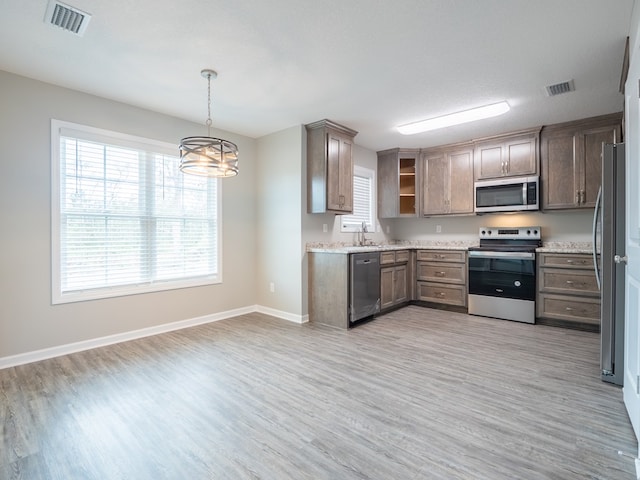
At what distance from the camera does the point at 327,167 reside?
13.8ft

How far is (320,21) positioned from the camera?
7.32ft

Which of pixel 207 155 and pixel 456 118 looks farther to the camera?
pixel 456 118

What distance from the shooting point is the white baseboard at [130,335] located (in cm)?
296

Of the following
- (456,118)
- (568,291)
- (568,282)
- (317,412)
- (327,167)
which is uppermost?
(456,118)

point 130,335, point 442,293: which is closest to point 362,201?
point 442,293

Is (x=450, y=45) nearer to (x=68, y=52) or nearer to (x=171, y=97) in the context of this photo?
(x=171, y=97)

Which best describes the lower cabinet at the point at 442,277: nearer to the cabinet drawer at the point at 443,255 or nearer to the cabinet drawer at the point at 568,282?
the cabinet drawer at the point at 443,255

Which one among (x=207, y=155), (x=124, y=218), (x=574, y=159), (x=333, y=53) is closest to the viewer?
(x=333, y=53)

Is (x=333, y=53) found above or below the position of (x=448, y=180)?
above

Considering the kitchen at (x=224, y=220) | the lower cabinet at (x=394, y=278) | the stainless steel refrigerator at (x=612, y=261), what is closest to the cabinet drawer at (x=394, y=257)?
the lower cabinet at (x=394, y=278)

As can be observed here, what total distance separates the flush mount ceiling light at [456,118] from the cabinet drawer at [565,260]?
192cm

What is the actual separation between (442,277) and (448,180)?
5.08 feet

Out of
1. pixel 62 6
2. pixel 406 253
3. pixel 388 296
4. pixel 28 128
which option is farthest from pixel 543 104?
pixel 28 128

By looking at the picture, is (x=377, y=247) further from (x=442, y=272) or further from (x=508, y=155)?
(x=508, y=155)
